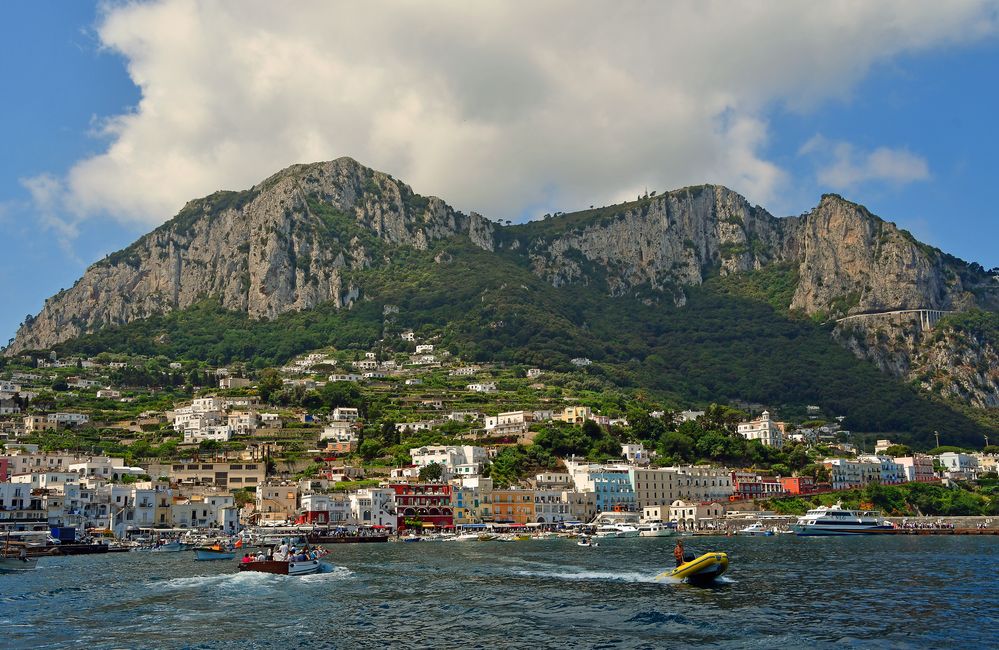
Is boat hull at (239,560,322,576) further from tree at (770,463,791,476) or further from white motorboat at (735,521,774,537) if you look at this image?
tree at (770,463,791,476)

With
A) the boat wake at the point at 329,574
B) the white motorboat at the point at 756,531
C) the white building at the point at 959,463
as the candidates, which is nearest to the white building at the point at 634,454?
the white motorboat at the point at 756,531

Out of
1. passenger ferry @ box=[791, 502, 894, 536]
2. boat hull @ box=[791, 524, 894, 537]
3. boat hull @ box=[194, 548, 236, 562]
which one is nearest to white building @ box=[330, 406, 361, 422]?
passenger ferry @ box=[791, 502, 894, 536]

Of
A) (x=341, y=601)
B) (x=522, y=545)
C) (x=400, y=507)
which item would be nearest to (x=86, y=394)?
(x=400, y=507)

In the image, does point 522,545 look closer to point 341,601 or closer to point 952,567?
point 952,567

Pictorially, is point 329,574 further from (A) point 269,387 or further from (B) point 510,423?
(A) point 269,387

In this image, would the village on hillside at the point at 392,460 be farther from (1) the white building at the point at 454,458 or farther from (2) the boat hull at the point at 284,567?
(2) the boat hull at the point at 284,567

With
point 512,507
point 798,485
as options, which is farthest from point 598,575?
point 798,485
